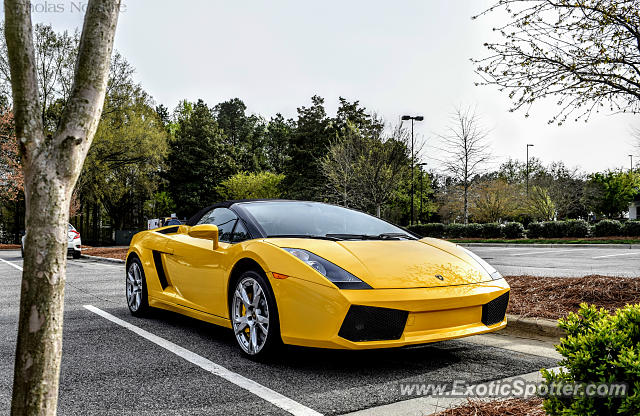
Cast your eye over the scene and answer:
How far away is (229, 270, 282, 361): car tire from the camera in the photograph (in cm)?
414

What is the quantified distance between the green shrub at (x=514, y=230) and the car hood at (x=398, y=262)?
26.9 meters

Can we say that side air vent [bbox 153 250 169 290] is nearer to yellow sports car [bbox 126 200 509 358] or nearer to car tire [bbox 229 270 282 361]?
yellow sports car [bbox 126 200 509 358]

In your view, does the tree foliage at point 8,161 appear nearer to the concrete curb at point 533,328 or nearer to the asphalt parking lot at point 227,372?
the asphalt parking lot at point 227,372

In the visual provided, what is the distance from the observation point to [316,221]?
514 centimetres

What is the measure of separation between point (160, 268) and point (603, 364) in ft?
15.8

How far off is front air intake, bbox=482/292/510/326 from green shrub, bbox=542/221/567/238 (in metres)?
25.8

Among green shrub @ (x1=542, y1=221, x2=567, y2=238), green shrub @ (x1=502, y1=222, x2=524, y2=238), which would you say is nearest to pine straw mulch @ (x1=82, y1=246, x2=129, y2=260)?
green shrub @ (x1=502, y1=222, x2=524, y2=238)

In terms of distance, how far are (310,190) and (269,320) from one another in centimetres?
4821

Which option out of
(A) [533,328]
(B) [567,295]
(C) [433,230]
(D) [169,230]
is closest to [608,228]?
(C) [433,230]

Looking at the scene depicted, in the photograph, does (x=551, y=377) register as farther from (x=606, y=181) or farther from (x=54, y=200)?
(x=606, y=181)

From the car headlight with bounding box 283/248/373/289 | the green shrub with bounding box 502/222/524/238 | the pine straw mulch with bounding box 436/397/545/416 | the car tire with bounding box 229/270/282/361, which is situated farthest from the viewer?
the green shrub with bounding box 502/222/524/238

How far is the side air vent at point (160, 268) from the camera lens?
Result: 5.91 m

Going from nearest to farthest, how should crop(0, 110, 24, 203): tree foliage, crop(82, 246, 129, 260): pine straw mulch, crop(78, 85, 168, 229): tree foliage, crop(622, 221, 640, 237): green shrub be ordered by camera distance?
crop(82, 246, 129, 260): pine straw mulch < crop(622, 221, 640, 237): green shrub < crop(0, 110, 24, 203): tree foliage < crop(78, 85, 168, 229): tree foliage

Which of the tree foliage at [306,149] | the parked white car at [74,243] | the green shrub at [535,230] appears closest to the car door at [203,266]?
the parked white car at [74,243]
